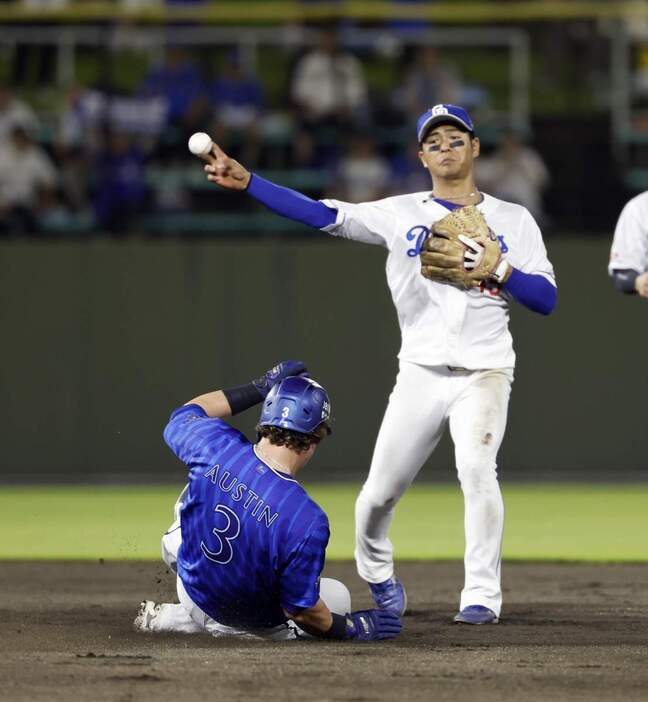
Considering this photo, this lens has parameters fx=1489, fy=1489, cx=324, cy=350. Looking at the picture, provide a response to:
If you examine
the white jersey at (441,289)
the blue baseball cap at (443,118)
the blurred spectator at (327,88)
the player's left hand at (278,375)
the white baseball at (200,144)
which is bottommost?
the player's left hand at (278,375)

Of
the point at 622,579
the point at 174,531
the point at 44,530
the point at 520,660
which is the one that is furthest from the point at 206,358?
the point at 520,660

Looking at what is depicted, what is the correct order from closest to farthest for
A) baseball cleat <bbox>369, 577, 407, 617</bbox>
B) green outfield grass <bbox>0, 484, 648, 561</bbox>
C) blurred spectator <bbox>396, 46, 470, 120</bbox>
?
baseball cleat <bbox>369, 577, 407, 617</bbox>
green outfield grass <bbox>0, 484, 648, 561</bbox>
blurred spectator <bbox>396, 46, 470, 120</bbox>

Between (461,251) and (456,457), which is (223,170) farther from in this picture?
(456,457)

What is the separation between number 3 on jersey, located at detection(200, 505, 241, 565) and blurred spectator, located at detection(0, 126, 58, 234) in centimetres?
905

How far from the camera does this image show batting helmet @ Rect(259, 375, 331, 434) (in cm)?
562

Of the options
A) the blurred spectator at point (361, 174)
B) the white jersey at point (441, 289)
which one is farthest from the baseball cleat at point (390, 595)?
the blurred spectator at point (361, 174)

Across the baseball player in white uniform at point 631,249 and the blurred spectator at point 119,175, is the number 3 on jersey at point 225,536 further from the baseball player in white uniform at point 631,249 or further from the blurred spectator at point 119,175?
the blurred spectator at point 119,175

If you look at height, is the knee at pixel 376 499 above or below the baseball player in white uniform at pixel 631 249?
below

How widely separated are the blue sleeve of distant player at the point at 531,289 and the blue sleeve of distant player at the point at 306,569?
1482mm

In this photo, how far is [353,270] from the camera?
14.3 metres

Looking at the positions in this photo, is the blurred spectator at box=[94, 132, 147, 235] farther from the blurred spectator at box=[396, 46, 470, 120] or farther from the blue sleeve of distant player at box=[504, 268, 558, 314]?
the blue sleeve of distant player at box=[504, 268, 558, 314]

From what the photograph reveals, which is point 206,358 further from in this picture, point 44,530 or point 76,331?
point 44,530

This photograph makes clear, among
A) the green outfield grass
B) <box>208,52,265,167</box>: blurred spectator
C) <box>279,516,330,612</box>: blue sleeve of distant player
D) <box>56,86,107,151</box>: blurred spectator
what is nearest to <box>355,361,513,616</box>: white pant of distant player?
<box>279,516,330,612</box>: blue sleeve of distant player

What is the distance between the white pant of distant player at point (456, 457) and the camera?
257 inches
